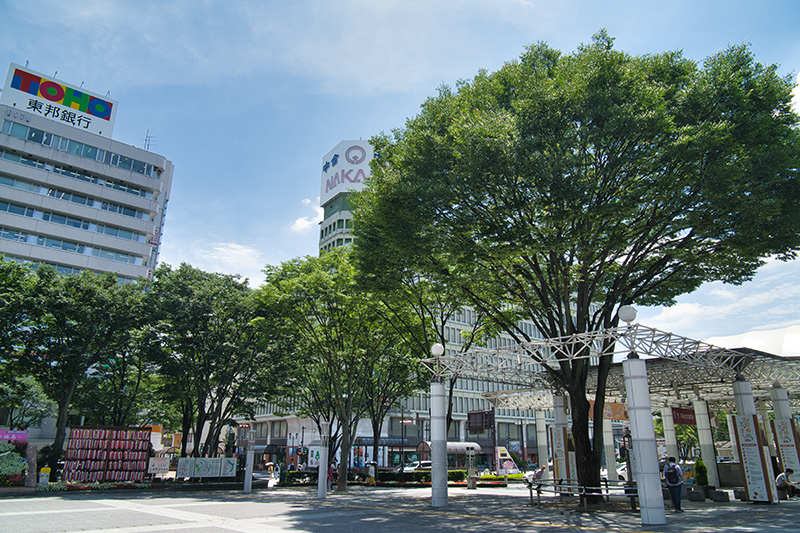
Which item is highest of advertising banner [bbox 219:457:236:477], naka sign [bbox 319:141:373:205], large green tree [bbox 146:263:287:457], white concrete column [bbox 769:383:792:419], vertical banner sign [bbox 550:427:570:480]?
naka sign [bbox 319:141:373:205]

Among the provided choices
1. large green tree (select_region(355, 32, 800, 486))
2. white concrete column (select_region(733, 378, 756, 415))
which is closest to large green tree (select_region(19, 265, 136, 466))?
large green tree (select_region(355, 32, 800, 486))

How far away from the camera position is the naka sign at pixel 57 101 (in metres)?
55.6

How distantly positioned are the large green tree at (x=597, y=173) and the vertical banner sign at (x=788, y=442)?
5.93 meters

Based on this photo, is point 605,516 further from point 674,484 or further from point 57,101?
point 57,101

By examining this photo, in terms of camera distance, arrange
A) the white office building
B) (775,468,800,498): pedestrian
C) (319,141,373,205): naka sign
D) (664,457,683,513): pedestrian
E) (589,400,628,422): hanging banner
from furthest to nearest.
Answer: (319,141,373,205): naka sign < the white office building < (589,400,628,422): hanging banner < (775,468,800,498): pedestrian < (664,457,683,513): pedestrian

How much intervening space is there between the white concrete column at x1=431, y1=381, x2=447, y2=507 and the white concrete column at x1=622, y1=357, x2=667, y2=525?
5827 millimetres

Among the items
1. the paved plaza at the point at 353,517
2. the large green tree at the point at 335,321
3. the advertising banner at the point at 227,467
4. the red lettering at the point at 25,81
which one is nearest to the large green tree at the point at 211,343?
the advertising banner at the point at 227,467

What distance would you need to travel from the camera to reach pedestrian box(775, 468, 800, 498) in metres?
18.8

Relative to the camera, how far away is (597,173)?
13844 millimetres

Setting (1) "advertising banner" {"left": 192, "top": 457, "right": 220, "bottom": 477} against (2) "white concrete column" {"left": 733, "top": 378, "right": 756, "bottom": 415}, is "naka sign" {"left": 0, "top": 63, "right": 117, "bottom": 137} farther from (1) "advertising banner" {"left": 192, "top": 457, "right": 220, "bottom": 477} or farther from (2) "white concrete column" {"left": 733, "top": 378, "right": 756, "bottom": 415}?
(2) "white concrete column" {"left": 733, "top": 378, "right": 756, "bottom": 415}

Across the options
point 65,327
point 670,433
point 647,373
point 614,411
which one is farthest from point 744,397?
point 65,327

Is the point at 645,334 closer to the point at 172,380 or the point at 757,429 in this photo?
the point at 757,429

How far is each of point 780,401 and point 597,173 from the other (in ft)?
41.5

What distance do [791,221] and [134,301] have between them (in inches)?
1157
